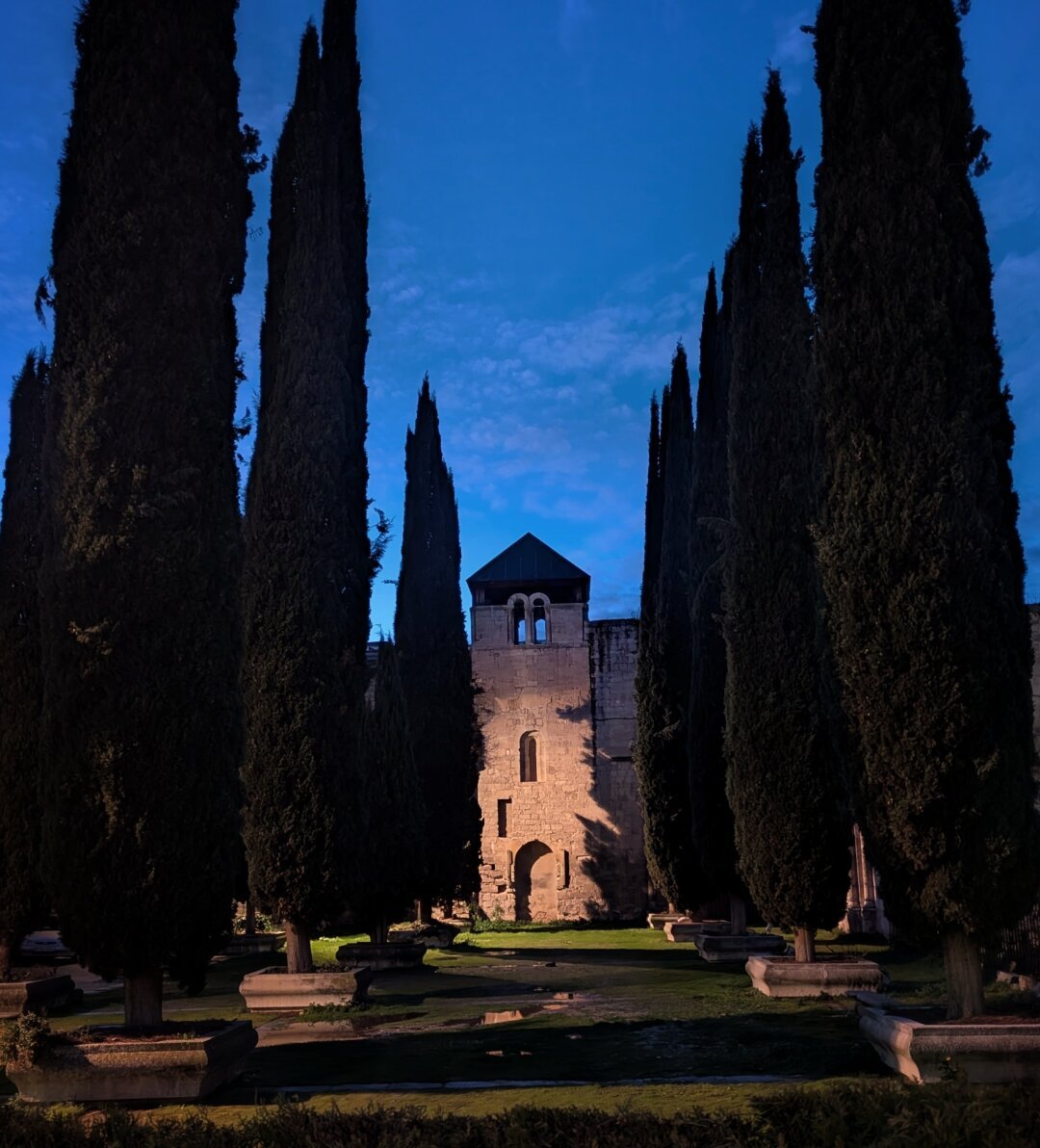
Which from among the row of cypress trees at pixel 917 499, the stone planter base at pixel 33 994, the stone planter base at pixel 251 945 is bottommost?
the stone planter base at pixel 251 945

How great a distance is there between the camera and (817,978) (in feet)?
37.9

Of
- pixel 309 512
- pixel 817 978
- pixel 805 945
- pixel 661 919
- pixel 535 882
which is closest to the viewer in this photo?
pixel 817 978

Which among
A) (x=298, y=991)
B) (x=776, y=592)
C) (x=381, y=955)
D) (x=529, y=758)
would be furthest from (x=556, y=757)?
(x=298, y=991)

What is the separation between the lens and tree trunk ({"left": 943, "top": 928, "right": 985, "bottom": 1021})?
6727 mm

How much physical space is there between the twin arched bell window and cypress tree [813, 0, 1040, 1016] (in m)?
22.3

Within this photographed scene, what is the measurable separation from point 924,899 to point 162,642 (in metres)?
5.60

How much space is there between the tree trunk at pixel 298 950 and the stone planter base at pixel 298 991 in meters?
0.24

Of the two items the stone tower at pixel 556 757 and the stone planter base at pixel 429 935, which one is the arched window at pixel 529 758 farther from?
the stone planter base at pixel 429 935

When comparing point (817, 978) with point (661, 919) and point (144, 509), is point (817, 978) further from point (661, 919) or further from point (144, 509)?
point (661, 919)

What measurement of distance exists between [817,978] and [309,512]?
8339mm

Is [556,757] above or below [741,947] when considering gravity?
above

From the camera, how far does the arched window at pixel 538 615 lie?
1176 inches

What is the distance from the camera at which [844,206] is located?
787 centimetres

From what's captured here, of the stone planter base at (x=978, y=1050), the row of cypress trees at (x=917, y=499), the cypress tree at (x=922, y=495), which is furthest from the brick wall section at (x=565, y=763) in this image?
the stone planter base at (x=978, y=1050)
